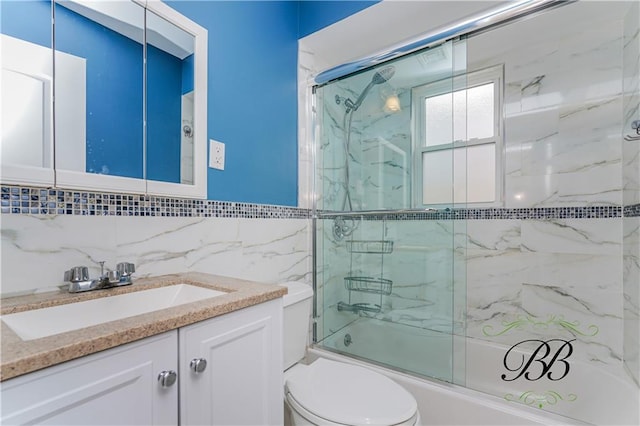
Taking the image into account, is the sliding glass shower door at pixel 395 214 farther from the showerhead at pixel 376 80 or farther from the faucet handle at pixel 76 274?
the faucet handle at pixel 76 274

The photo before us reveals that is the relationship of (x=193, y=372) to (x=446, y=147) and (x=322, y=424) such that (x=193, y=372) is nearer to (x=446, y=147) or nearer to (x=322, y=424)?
(x=322, y=424)

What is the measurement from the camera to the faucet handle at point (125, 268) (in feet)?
3.26

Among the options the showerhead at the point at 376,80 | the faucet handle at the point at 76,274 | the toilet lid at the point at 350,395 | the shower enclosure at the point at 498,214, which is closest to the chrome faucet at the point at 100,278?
the faucet handle at the point at 76,274

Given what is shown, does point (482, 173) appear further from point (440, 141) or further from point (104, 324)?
point (104, 324)

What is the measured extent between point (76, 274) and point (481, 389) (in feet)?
6.52

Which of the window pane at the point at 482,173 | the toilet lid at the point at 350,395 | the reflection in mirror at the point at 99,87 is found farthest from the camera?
the window pane at the point at 482,173

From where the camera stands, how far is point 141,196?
110 cm

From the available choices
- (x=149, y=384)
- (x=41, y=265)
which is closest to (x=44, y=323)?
(x=41, y=265)

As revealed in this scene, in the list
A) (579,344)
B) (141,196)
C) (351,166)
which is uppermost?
(351,166)

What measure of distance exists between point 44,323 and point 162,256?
0.42m

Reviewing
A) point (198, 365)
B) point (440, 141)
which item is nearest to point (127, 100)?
point (198, 365)

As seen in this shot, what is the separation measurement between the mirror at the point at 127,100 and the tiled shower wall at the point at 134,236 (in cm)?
7

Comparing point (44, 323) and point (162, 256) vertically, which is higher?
point (162, 256)

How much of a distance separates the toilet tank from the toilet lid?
0.12 metres
